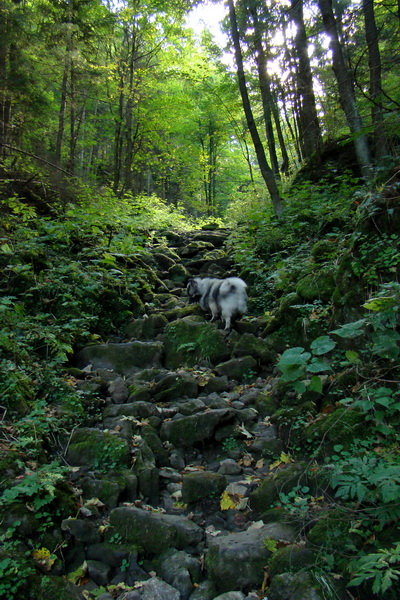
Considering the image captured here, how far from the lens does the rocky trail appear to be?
254 cm

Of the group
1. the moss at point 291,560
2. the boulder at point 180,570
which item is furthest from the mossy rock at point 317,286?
the boulder at point 180,570

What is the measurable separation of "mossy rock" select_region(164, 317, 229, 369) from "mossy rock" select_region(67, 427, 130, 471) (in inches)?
82.6

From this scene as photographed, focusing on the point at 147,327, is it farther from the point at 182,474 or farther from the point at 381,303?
the point at 381,303

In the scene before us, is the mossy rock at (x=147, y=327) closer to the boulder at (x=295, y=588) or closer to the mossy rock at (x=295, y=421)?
the mossy rock at (x=295, y=421)

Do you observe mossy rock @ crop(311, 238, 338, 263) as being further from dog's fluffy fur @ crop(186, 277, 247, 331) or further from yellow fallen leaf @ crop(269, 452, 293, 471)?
yellow fallen leaf @ crop(269, 452, 293, 471)

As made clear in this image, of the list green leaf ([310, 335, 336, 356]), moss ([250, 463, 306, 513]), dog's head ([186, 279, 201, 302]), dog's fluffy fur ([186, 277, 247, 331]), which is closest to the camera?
green leaf ([310, 335, 336, 356])

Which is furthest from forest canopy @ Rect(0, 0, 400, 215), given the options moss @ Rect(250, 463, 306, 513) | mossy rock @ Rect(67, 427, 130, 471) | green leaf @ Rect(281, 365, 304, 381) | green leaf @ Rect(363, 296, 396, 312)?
mossy rock @ Rect(67, 427, 130, 471)

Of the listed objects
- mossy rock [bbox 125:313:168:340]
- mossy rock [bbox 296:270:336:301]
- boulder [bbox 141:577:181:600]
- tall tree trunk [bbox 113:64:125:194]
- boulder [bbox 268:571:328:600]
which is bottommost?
boulder [bbox 141:577:181:600]

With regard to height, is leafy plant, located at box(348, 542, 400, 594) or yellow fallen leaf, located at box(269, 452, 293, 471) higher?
yellow fallen leaf, located at box(269, 452, 293, 471)

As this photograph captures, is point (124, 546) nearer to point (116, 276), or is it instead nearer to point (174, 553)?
point (174, 553)

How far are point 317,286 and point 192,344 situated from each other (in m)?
2.22

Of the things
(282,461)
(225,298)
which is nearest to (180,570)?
(282,461)

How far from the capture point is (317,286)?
5398mm

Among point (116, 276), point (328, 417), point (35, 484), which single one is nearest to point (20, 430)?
point (35, 484)
